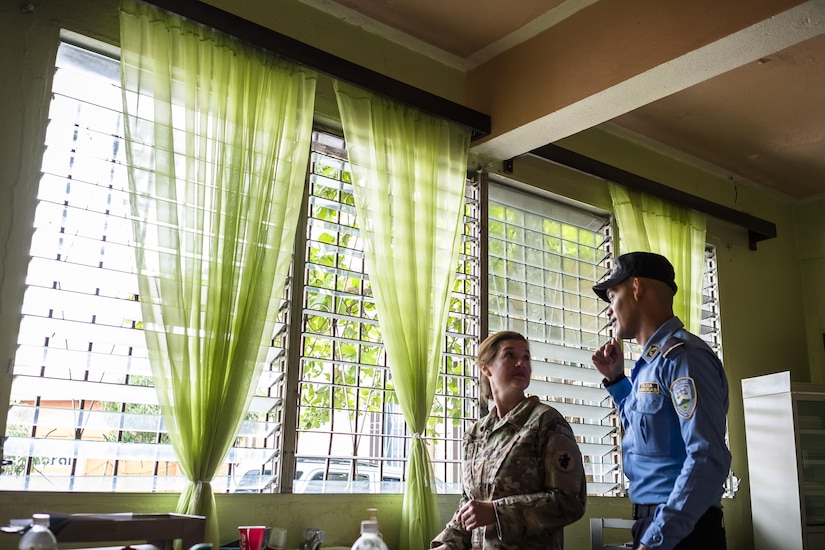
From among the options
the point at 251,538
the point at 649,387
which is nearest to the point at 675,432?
the point at 649,387

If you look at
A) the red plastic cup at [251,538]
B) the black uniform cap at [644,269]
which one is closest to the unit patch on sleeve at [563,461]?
the black uniform cap at [644,269]

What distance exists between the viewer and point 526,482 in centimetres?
273

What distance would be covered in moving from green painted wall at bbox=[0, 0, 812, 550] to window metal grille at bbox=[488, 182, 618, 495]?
6.8 inches

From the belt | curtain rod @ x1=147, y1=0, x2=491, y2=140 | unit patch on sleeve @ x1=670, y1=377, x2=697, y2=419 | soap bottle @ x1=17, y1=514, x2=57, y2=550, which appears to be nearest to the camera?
soap bottle @ x1=17, y1=514, x2=57, y2=550

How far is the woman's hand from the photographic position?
2.63 metres

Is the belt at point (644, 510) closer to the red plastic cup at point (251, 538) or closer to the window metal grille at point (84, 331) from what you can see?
the red plastic cup at point (251, 538)

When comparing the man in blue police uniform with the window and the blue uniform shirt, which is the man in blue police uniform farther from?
the window

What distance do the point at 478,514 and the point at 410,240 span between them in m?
1.49

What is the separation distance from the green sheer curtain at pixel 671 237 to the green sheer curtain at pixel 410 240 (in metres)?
1.45

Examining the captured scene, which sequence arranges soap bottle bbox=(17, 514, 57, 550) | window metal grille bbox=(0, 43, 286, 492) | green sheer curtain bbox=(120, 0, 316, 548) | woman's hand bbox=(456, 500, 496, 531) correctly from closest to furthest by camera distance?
soap bottle bbox=(17, 514, 57, 550) → woman's hand bbox=(456, 500, 496, 531) → window metal grille bbox=(0, 43, 286, 492) → green sheer curtain bbox=(120, 0, 316, 548)

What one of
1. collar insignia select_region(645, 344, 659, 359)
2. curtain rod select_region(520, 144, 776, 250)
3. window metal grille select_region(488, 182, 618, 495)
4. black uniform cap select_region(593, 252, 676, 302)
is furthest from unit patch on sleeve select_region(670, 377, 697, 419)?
curtain rod select_region(520, 144, 776, 250)

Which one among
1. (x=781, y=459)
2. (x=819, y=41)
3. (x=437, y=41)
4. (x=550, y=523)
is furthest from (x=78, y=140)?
(x=781, y=459)

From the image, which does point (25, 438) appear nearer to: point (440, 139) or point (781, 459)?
point (440, 139)

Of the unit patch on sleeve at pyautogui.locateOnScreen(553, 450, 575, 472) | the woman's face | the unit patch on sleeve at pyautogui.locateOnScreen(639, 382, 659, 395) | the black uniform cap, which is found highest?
the black uniform cap
